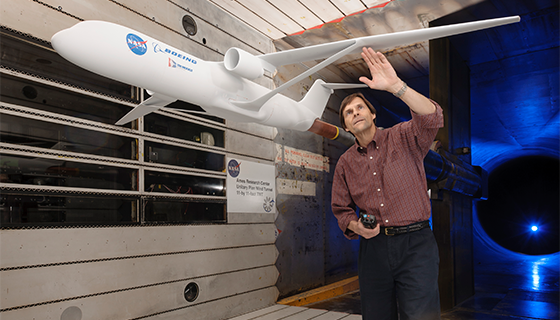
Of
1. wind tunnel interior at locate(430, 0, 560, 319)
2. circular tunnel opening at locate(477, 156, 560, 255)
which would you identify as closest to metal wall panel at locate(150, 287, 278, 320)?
wind tunnel interior at locate(430, 0, 560, 319)

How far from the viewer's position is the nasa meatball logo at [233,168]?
4.00 metres

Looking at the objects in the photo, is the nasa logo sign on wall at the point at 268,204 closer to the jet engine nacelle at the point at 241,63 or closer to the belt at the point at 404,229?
the jet engine nacelle at the point at 241,63

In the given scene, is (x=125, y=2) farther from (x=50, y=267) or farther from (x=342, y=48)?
(x=50, y=267)

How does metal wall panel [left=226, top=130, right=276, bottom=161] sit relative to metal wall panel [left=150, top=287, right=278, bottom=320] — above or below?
above

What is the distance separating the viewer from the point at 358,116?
2.22 meters

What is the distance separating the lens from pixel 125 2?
121 inches

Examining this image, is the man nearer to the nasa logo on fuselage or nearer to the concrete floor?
the nasa logo on fuselage

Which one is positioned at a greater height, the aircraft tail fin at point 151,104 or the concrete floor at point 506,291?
the aircraft tail fin at point 151,104

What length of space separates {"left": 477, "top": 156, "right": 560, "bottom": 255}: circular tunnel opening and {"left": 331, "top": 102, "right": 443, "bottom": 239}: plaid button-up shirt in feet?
27.0

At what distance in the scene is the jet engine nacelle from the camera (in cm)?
242

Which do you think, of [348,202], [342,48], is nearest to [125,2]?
[342,48]

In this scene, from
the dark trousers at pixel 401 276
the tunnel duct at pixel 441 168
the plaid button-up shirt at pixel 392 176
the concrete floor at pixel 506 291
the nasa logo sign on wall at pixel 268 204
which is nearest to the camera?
the dark trousers at pixel 401 276

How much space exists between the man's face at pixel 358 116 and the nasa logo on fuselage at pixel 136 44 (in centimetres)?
125

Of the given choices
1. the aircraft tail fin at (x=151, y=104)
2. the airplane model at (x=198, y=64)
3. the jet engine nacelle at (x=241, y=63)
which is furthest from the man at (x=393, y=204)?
the aircraft tail fin at (x=151, y=104)
